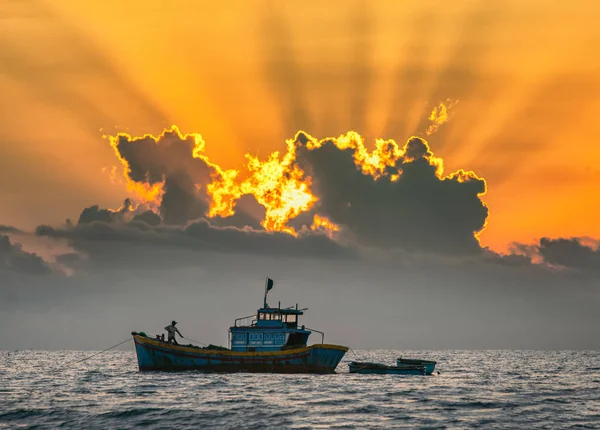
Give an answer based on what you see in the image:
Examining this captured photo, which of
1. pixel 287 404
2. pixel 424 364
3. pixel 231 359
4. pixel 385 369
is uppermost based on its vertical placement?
pixel 424 364

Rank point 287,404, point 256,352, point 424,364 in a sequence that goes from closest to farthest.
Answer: point 287,404 < point 256,352 < point 424,364

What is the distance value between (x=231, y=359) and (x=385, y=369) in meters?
19.6

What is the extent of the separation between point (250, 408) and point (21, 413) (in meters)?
16.2

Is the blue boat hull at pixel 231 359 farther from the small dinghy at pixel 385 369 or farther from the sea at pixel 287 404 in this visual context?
the small dinghy at pixel 385 369

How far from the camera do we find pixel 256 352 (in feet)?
261

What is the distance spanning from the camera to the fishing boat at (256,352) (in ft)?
261

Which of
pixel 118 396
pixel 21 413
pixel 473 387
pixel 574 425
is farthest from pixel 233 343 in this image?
pixel 574 425

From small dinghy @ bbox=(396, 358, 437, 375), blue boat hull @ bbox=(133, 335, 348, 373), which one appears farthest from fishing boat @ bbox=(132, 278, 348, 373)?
small dinghy @ bbox=(396, 358, 437, 375)

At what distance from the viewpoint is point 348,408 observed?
53.0 m

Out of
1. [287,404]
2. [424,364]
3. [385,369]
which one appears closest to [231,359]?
[385,369]

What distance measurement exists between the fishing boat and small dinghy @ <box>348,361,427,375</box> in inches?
294

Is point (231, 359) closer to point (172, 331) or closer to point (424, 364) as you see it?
point (172, 331)

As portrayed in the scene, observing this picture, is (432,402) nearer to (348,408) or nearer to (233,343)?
(348,408)

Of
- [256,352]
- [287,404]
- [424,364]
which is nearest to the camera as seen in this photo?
[287,404]
